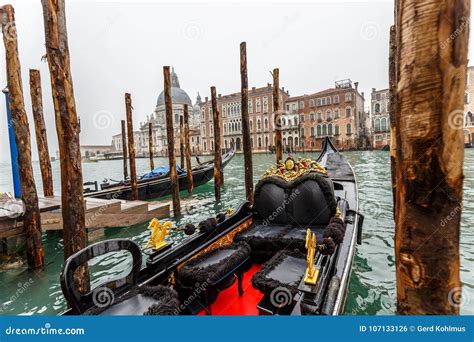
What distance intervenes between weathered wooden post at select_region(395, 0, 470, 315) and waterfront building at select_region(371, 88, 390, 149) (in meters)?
34.3

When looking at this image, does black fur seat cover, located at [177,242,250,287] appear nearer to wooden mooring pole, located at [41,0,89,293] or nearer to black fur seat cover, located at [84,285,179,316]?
black fur seat cover, located at [84,285,179,316]

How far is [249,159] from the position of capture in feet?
23.5

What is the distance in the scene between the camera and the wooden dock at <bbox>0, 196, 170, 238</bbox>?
4.05m

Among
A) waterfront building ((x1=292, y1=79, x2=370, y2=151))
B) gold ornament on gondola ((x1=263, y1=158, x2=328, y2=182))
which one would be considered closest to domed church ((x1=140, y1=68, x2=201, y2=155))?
waterfront building ((x1=292, y1=79, x2=370, y2=151))

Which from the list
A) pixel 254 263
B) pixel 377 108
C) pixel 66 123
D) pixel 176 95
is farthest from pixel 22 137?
pixel 176 95

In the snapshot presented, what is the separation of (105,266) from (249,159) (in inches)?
170

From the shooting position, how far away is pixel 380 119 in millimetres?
32500

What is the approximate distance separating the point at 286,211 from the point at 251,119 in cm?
3802

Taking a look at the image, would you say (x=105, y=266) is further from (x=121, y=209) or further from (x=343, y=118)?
(x=343, y=118)

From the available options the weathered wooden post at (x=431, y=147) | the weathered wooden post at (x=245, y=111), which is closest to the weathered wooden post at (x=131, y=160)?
the weathered wooden post at (x=245, y=111)

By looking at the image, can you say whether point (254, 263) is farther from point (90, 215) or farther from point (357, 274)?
point (90, 215)

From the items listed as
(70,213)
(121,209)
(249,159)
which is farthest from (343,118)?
(70,213)

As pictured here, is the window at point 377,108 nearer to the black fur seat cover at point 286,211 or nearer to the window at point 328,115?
the window at point 328,115

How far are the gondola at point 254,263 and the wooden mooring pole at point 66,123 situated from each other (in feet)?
3.54
